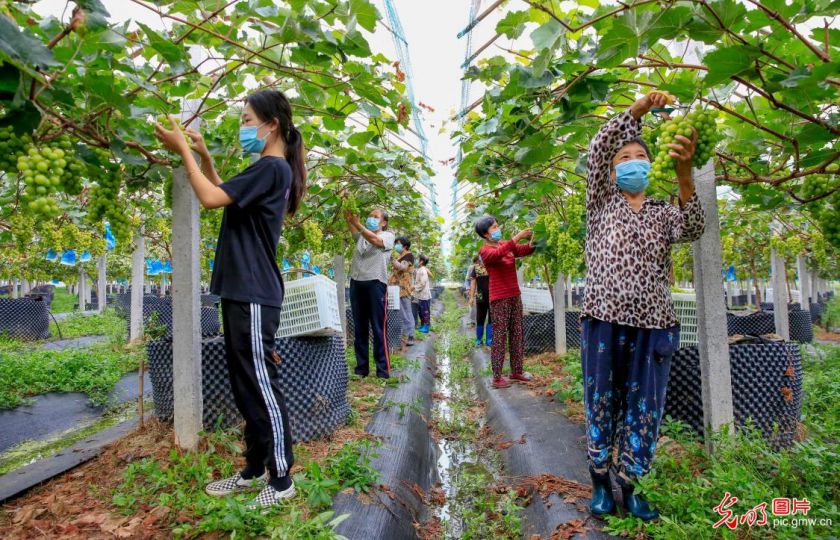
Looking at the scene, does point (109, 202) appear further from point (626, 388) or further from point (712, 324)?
point (712, 324)

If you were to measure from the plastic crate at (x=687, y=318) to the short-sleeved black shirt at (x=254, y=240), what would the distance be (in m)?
2.90

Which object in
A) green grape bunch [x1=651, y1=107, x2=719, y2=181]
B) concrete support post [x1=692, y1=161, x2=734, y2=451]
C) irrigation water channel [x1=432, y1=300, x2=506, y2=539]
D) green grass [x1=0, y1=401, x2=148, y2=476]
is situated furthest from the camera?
green grass [x1=0, y1=401, x2=148, y2=476]

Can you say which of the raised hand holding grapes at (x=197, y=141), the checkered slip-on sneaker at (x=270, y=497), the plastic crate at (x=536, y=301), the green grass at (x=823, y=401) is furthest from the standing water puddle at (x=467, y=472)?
the raised hand holding grapes at (x=197, y=141)

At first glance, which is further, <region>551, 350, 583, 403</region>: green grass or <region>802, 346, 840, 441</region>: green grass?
<region>551, 350, 583, 403</region>: green grass

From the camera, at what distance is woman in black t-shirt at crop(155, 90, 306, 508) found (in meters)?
2.09

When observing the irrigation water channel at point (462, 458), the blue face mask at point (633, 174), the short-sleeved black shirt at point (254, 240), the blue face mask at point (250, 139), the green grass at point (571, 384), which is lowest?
the irrigation water channel at point (462, 458)

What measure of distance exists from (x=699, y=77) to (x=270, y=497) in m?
2.66

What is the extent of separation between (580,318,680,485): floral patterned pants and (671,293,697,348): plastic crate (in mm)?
1648

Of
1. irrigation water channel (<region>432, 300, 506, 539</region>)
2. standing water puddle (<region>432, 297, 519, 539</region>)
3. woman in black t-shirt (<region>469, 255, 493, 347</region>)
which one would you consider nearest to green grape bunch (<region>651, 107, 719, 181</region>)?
standing water puddle (<region>432, 297, 519, 539</region>)

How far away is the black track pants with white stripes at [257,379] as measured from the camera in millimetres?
2096

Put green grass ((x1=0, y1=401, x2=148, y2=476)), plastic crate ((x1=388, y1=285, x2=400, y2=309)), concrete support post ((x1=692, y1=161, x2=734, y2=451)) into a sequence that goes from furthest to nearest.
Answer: plastic crate ((x1=388, y1=285, x2=400, y2=309))
green grass ((x1=0, y1=401, x2=148, y2=476))
concrete support post ((x1=692, y1=161, x2=734, y2=451))

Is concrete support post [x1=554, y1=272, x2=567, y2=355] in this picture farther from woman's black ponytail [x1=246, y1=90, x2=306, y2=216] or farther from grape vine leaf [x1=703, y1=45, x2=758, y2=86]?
grape vine leaf [x1=703, y1=45, x2=758, y2=86]

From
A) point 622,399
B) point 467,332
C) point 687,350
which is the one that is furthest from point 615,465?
point 467,332

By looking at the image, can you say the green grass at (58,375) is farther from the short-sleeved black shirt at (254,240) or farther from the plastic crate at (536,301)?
the plastic crate at (536,301)
